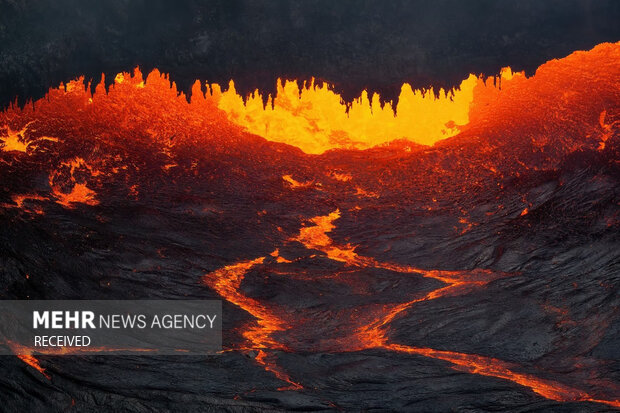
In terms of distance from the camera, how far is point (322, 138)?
43375 mm

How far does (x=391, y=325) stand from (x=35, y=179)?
20.8 metres

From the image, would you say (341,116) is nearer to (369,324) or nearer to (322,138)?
(322,138)

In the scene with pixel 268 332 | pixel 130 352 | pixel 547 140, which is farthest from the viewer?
pixel 547 140

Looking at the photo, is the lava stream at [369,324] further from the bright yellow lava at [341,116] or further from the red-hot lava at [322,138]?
the bright yellow lava at [341,116]

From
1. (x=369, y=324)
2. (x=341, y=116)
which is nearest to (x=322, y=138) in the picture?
(x=341, y=116)

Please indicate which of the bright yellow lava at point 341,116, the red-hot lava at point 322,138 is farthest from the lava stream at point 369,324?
the bright yellow lava at point 341,116

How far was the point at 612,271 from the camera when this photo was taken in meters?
31.4

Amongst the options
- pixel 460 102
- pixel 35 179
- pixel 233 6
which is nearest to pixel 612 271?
pixel 460 102

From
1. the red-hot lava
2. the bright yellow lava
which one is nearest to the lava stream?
the red-hot lava

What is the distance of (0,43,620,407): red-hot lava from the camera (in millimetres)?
36469

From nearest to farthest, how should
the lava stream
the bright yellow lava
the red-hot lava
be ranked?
the lava stream, the red-hot lava, the bright yellow lava

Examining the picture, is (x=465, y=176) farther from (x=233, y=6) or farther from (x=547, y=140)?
(x=233, y=6)

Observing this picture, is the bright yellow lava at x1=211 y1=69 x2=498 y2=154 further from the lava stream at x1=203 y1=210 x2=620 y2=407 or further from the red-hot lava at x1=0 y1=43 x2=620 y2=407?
the lava stream at x1=203 y1=210 x2=620 y2=407

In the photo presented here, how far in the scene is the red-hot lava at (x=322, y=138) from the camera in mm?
36469
